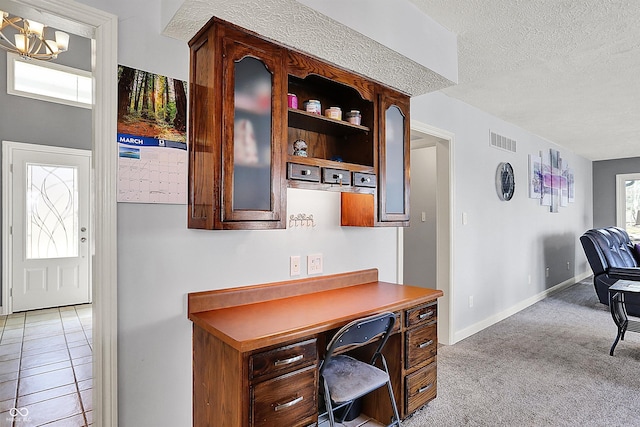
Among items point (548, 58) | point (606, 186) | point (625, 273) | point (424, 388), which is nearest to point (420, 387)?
point (424, 388)

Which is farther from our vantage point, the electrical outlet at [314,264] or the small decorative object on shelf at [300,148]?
the electrical outlet at [314,264]

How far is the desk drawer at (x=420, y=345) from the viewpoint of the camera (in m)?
2.16

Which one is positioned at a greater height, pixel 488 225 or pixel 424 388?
pixel 488 225

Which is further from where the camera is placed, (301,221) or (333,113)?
(301,221)

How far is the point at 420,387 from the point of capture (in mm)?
2271

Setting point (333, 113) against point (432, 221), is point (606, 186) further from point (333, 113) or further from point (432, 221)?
point (333, 113)

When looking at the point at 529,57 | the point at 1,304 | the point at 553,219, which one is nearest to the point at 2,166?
the point at 1,304

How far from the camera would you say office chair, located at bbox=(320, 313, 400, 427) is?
171 centimetres

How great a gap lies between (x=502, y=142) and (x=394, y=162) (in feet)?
8.68

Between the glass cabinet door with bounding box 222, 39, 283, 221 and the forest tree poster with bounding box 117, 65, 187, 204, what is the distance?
1.02ft

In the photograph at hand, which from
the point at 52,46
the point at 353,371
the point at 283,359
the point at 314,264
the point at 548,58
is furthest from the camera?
the point at 52,46

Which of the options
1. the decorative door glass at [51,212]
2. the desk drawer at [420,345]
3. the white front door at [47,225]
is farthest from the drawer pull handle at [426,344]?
the decorative door glass at [51,212]

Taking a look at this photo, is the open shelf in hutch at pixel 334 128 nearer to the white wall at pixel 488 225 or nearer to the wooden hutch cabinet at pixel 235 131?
the wooden hutch cabinet at pixel 235 131

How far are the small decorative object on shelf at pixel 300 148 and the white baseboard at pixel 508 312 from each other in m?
2.58
